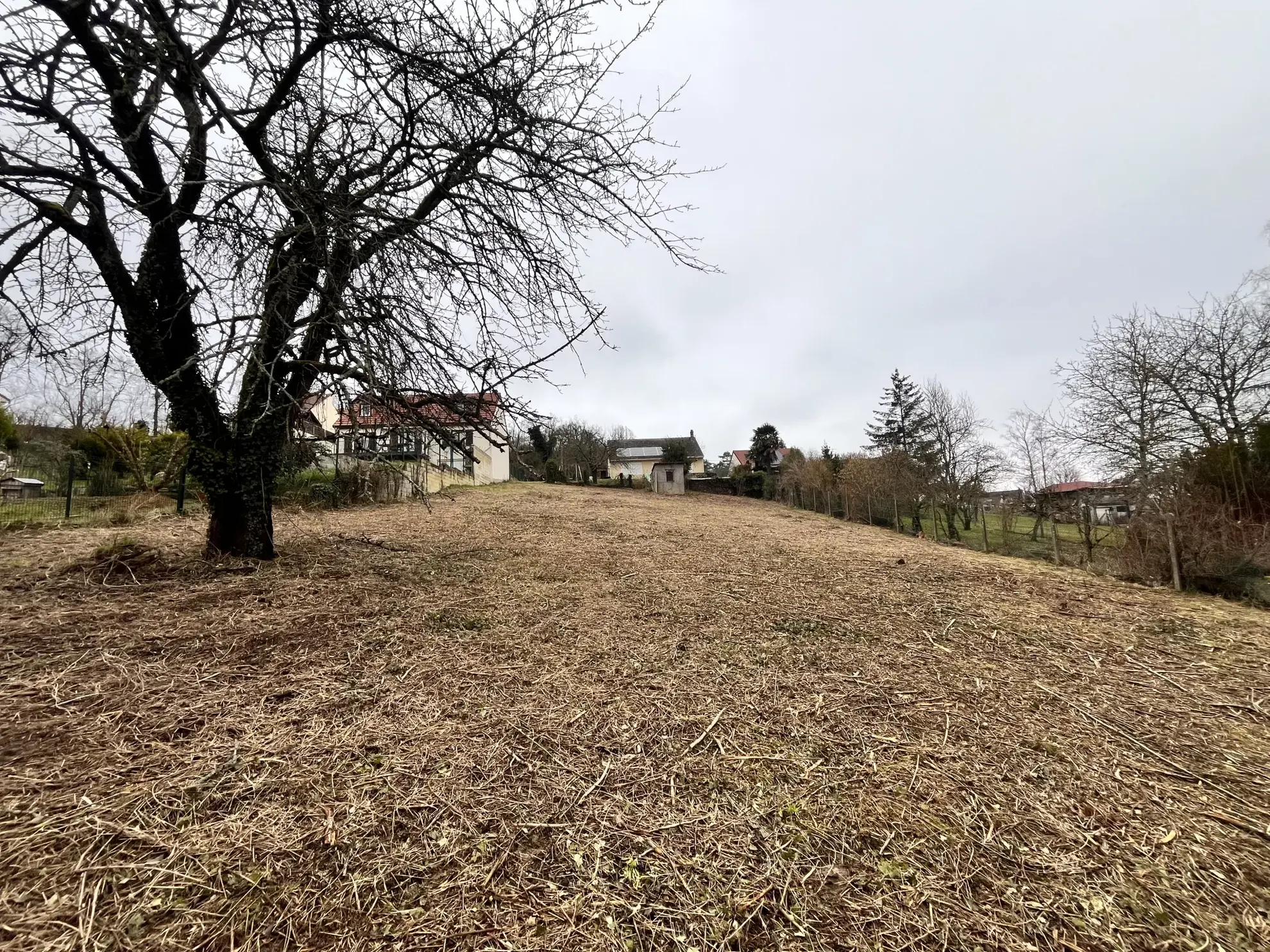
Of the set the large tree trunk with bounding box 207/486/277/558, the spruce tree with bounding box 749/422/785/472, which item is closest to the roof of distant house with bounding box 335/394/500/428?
the large tree trunk with bounding box 207/486/277/558

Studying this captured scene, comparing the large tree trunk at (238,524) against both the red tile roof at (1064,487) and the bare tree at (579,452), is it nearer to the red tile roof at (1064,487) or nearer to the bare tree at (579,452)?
the red tile roof at (1064,487)

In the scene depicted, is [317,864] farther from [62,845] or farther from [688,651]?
[688,651]

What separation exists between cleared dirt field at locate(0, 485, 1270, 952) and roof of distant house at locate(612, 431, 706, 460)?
1987 inches

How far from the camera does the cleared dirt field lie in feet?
4.59

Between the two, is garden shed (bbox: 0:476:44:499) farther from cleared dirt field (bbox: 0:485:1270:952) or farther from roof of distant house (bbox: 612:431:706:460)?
roof of distant house (bbox: 612:431:706:460)

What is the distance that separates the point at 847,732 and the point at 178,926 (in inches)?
95.0

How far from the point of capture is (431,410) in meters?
4.80

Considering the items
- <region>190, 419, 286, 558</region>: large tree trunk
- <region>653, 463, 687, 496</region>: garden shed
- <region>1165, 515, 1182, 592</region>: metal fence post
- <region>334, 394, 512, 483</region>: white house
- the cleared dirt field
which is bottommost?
the cleared dirt field

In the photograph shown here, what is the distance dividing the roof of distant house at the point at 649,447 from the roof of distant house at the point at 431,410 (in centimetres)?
4905

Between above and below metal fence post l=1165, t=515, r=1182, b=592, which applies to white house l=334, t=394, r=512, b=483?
above

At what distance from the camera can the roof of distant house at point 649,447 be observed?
5550 cm

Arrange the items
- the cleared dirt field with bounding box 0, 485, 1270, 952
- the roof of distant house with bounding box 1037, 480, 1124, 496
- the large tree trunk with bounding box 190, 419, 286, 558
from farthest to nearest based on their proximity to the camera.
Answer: the roof of distant house with bounding box 1037, 480, 1124, 496, the large tree trunk with bounding box 190, 419, 286, 558, the cleared dirt field with bounding box 0, 485, 1270, 952

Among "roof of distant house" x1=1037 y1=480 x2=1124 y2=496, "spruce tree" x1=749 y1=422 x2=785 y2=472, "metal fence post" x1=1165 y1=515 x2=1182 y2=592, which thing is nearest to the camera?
"metal fence post" x1=1165 y1=515 x2=1182 y2=592

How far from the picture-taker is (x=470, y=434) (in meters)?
4.88
